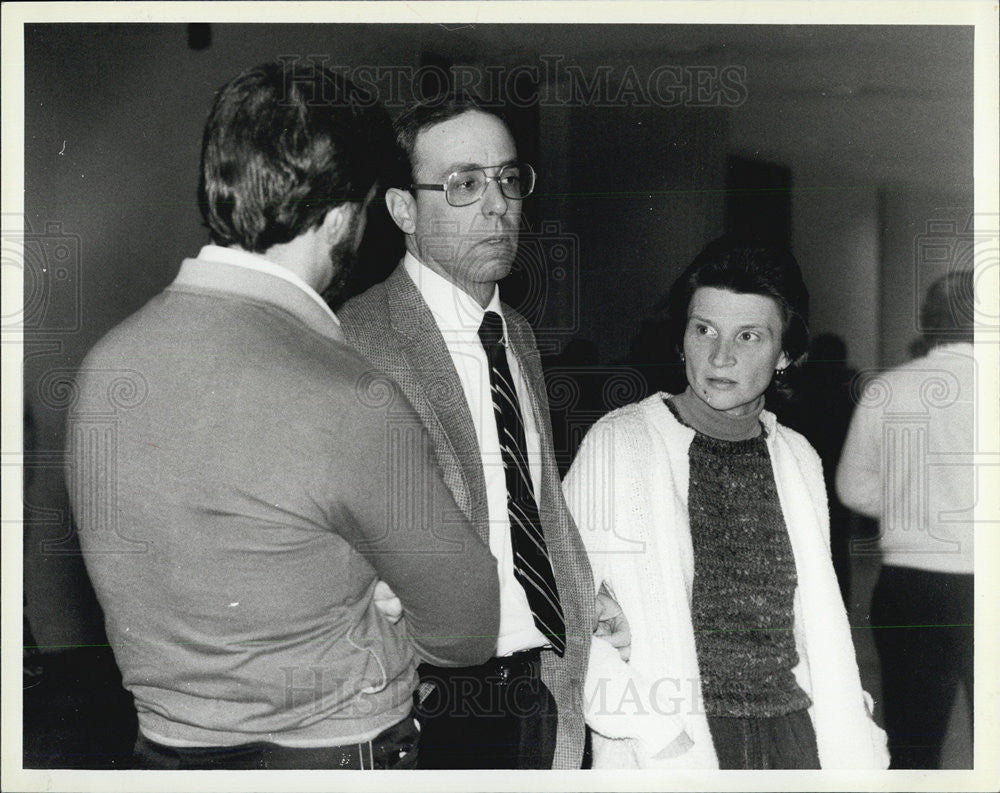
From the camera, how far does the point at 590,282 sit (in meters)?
1.72

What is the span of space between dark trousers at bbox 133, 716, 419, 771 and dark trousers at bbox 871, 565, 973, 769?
0.90 m

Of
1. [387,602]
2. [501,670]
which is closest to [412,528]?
[387,602]

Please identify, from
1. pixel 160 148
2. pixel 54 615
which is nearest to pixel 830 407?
pixel 160 148

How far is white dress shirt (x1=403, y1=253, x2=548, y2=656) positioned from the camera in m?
1.62

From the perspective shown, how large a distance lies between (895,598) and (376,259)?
115cm

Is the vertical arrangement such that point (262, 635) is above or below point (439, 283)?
below

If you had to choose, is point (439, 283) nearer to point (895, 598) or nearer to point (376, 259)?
point (376, 259)

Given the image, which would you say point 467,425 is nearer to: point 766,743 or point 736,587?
point 736,587

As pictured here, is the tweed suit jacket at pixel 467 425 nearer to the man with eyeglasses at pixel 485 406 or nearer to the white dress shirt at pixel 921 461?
the man with eyeglasses at pixel 485 406

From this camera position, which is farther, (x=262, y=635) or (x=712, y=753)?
(x=712, y=753)

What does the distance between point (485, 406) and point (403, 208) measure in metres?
0.37

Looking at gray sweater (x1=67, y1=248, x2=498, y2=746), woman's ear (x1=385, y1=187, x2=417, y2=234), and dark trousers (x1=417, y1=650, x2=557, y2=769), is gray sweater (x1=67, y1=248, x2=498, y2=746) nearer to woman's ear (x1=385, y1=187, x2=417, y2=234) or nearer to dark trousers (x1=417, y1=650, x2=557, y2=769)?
dark trousers (x1=417, y1=650, x2=557, y2=769)

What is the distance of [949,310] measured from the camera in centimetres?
181

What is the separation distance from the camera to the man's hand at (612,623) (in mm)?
1683
